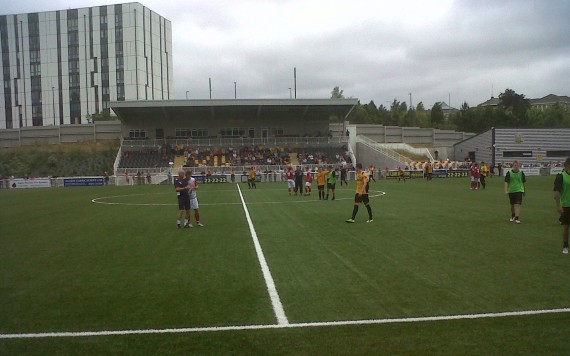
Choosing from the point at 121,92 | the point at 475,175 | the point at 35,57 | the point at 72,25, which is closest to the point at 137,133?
the point at 121,92

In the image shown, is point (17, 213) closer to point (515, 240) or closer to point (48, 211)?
point (48, 211)

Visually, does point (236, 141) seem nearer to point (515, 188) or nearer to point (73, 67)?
point (73, 67)

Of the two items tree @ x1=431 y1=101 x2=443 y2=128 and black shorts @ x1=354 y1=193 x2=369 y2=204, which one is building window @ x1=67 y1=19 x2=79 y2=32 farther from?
black shorts @ x1=354 y1=193 x2=369 y2=204

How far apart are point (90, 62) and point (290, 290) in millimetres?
97778

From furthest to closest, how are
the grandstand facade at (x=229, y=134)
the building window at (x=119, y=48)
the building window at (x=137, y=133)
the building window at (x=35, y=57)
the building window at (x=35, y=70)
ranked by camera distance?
the building window at (x=119, y=48) < the building window at (x=35, y=70) < the building window at (x=35, y=57) < the building window at (x=137, y=133) < the grandstand facade at (x=229, y=134)

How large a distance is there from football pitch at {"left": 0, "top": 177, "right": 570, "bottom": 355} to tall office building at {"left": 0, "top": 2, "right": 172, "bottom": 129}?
8502 centimetres

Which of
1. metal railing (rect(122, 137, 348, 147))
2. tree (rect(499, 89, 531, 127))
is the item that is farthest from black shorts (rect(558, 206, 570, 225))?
tree (rect(499, 89, 531, 127))

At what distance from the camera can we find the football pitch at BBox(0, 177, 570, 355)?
5016 mm

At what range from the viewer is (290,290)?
6.89 meters

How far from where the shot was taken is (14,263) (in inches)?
373

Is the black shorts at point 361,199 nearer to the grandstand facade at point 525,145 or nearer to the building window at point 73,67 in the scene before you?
the grandstand facade at point 525,145

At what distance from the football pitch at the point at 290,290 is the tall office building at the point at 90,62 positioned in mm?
85018

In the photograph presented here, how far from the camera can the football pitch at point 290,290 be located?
5.02 m

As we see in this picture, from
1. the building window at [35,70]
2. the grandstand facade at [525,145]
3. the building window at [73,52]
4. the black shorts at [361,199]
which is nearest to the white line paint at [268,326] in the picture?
the black shorts at [361,199]
